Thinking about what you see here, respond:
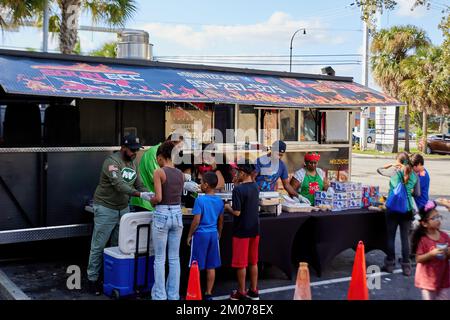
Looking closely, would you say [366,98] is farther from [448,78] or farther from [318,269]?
[448,78]

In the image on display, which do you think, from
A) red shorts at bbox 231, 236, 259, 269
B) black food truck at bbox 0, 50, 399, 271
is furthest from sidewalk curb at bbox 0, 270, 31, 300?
red shorts at bbox 231, 236, 259, 269

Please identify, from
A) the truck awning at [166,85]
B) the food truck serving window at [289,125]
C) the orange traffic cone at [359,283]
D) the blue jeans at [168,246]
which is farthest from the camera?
the food truck serving window at [289,125]

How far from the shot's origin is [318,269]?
7.66 metres

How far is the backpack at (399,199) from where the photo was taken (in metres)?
7.68

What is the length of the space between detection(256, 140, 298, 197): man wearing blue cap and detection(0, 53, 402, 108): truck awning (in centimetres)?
69

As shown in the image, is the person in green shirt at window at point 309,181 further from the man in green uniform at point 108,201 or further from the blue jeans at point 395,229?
the man in green uniform at point 108,201

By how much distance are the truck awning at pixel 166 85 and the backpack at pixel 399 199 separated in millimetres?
1778

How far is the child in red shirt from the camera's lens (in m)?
4.88

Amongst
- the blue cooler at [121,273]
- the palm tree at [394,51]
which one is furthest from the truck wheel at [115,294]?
the palm tree at [394,51]

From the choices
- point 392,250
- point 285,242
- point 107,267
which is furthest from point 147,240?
point 392,250

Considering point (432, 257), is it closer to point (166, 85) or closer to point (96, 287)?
point (96, 287)

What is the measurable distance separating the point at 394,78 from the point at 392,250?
93.6ft

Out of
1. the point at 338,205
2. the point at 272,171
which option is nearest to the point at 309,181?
the point at 338,205

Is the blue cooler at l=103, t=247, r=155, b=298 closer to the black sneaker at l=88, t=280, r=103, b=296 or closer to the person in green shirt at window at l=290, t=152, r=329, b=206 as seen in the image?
the black sneaker at l=88, t=280, r=103, b=296
